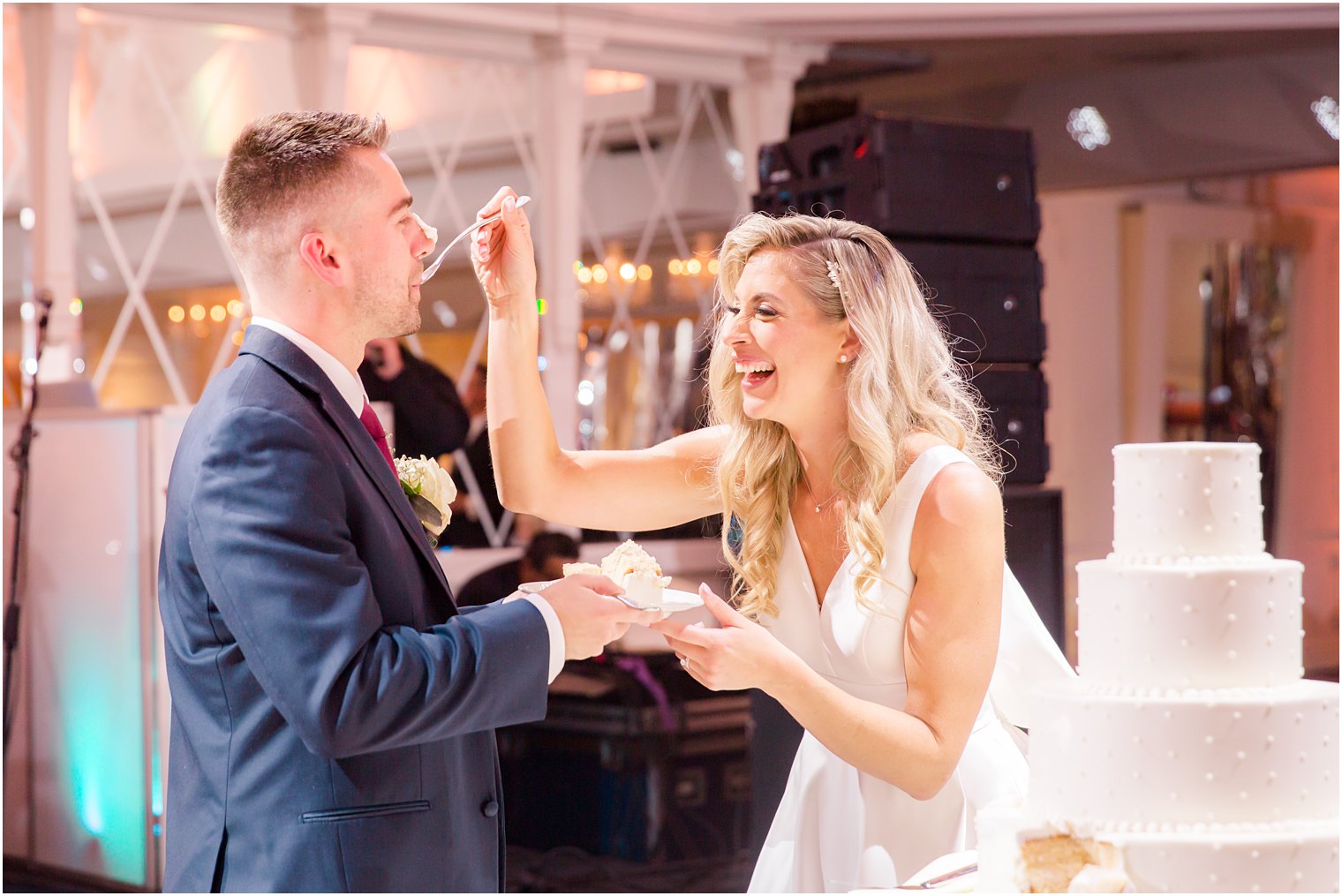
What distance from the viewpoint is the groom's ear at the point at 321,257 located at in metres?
1.76

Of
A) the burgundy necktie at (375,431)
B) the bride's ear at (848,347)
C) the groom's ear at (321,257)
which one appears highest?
the groom's ear at (321,257)

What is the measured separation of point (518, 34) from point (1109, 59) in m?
3.10

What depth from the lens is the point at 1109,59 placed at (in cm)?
680

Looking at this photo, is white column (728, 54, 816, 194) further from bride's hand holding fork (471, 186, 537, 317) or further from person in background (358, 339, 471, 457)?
bride's hand holding fork (471, 186, 537, 317)

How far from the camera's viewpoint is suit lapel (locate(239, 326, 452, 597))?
1.69m

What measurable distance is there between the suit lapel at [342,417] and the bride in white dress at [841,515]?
1.69ft

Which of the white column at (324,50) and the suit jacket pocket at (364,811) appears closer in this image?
the suit jacket pocket at (364,811)

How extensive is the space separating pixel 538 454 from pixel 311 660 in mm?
1065

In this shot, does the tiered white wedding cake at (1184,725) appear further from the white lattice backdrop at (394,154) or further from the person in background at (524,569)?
the white lattice backdrop at (394,154)

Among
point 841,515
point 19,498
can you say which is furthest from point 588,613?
point 19,498

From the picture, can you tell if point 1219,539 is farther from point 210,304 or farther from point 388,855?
point 210,304

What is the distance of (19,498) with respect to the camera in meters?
4.40

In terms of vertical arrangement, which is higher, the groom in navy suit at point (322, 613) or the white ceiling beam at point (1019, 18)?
the white ceiling beam at point (1019, 18)

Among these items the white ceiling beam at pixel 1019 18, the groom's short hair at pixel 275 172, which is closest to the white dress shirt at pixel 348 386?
the groom's short hair at pixel 275 172
